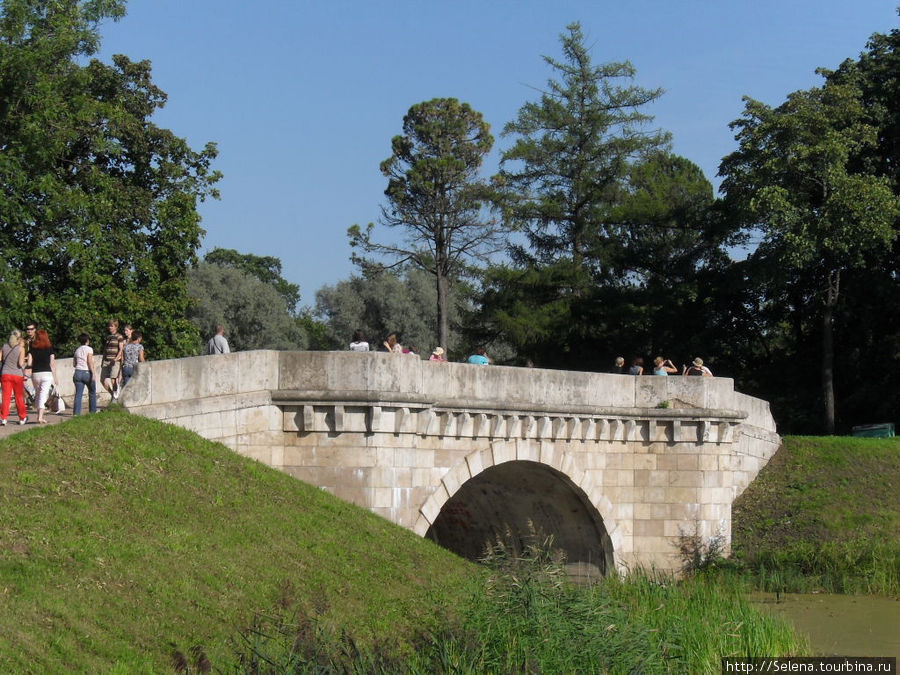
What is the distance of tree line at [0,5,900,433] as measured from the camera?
76.0ft

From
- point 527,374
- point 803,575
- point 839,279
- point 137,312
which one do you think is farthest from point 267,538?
point 839,279

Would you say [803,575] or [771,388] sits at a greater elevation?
[771,388]

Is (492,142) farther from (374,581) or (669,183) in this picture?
(374,581)

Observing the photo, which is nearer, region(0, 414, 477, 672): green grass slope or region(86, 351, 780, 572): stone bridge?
region(0, 414, 477, 672): green grass slope

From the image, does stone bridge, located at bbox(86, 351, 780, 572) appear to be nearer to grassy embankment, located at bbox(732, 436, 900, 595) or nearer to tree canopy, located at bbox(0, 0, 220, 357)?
grassy embankment, located at bbox(732, 436, 900, 595)

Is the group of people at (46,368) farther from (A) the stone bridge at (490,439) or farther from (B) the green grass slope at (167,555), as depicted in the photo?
(B) the green grass slope at (167,555)

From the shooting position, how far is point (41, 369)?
14625 mm

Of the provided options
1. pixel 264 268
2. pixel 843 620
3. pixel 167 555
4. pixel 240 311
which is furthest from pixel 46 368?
pixel 264 268

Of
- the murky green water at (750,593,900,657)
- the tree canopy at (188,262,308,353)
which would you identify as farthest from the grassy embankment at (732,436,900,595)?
the tree canopy at (188,262,308,353)

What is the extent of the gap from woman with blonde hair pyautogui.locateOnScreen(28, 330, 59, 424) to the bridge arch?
6724mm

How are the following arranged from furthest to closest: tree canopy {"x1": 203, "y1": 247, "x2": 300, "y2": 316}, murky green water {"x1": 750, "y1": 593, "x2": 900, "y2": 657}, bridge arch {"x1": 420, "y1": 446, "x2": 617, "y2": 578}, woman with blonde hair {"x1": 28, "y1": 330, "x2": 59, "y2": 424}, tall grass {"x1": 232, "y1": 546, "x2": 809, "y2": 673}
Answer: tree canopy {"x1": 203, "y1": 247, "x2": 300, "y2": 316} → bridge arch {"x1": 420, "y1": 446, "x2": 617, "y2": 578} → murky green water {"x1": 750, "y1": 593, "x2": 900, "y2": 657} → woman with blonde hair {"x1": 28, "y1": 330, "x2": 59, "y2": 424} → tall grass {"x1": 232, "y1": 546, "x2": 809, "y2": 673}

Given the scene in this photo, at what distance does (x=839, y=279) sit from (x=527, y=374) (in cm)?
1555

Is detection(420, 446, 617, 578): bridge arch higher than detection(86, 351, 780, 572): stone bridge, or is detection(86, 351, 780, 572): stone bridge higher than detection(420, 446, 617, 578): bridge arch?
detection(86, 351, 780, 572): stone bridge

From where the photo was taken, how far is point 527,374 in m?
18.1
